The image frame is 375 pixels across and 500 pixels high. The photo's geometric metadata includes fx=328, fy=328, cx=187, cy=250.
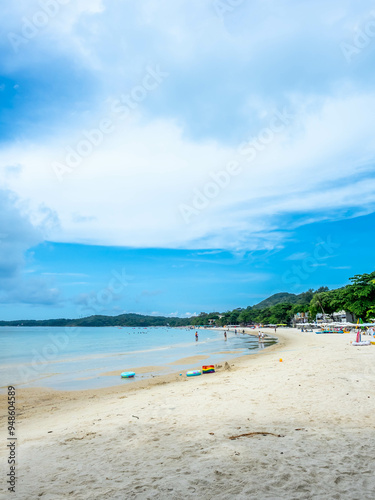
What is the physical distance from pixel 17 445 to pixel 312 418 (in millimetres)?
6467

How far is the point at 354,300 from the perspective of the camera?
6100 cm

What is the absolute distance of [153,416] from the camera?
8.25 meters

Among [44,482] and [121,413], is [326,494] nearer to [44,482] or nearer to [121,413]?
[44,482]

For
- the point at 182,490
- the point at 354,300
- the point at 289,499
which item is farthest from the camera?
the point at 354,300

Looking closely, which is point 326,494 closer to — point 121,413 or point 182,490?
point 182,490

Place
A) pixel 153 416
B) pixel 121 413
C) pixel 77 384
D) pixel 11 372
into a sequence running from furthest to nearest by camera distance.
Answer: pixel 11 372 → pixel 77 384 → pixel 121 413 → pixel 153 416

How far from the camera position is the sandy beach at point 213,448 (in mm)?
4414

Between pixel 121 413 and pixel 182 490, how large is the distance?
5.11 m

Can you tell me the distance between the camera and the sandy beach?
4414mm

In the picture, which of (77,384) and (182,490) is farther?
(77,384)

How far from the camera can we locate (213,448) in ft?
18.7

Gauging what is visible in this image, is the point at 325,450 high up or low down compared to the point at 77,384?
up

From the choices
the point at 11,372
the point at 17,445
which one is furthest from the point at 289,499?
the point at 11,372

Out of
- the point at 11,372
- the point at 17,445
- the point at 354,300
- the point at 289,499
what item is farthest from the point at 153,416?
the point at 354,300
